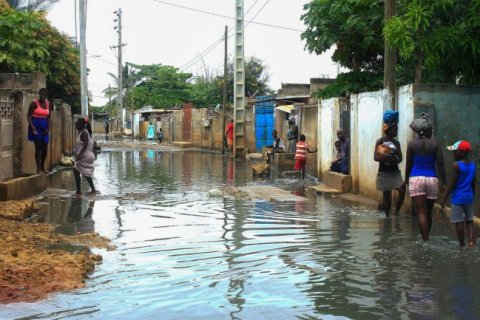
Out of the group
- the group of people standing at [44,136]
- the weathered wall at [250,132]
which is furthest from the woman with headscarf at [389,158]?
the weathered wall at [250,132]

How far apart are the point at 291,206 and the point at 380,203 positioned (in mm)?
1579

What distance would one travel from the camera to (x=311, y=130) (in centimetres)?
1942

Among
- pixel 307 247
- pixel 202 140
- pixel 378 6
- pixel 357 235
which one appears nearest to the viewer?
pixel 307 247

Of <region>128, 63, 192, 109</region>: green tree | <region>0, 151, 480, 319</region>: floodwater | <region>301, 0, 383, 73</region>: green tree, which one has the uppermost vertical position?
<region>128, 63, 192, 109</region>: green tree

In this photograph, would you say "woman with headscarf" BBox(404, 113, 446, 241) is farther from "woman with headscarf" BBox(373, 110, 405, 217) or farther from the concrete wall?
the concrete wall

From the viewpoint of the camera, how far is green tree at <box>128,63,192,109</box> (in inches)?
2602

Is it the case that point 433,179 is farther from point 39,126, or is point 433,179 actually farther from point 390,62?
point 39,126

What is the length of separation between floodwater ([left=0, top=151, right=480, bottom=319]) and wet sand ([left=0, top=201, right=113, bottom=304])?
6.7 inches

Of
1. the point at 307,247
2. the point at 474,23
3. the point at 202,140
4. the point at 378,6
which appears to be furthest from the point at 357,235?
the point at 202,140

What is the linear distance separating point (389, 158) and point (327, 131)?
6431 millimetres

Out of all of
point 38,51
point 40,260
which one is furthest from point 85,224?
point 38,51

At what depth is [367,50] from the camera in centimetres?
1936

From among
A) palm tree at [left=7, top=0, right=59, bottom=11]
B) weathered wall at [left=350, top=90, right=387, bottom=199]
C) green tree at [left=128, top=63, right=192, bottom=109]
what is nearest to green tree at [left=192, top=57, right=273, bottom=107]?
green tree at [left=128, top=63, right=192, bottom=109]

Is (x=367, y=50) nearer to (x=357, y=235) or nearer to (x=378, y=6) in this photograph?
(x=378, y=6)
